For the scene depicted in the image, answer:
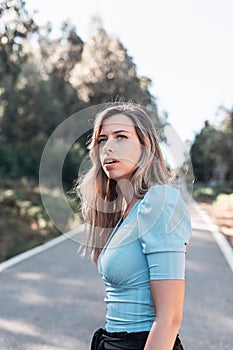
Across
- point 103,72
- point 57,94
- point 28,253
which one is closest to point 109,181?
point 28,253

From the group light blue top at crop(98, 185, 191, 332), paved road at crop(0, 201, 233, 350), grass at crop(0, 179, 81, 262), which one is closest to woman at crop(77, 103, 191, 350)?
light blue top at crop(98, 185, 191, 332)

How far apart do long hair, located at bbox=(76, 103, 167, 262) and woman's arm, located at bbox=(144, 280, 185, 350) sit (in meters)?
0.37

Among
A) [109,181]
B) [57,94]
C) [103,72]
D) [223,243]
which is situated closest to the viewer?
[109,181]

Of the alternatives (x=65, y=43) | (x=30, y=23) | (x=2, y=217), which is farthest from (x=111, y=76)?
(x=30, y=23)

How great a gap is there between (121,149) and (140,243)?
1.16 ft

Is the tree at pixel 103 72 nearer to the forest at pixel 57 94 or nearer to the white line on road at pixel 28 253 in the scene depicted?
the forest at pixel 57 94

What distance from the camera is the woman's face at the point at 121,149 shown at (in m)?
2.04

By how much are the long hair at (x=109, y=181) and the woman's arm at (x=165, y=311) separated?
14.7 inches

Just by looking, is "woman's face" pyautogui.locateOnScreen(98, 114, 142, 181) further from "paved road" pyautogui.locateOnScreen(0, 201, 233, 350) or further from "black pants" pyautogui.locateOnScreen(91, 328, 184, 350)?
"paved road" pyautogui.locateOnScreen(0, 201, 233, 350)

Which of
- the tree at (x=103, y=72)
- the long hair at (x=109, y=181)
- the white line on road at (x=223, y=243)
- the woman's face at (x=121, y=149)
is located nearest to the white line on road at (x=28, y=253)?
the white line on road at (x=223, y=243)

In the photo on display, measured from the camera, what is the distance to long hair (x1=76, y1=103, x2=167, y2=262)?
2.06 m

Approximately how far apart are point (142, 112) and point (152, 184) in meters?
0.29

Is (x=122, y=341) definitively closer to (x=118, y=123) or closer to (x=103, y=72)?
(x=118, y=123)

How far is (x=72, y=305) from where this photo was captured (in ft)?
23.7
